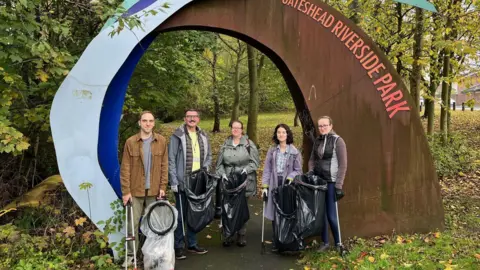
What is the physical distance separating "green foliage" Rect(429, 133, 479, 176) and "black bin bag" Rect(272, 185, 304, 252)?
6194 mm

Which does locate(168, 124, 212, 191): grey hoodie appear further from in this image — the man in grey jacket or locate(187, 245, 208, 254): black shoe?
locate(187, 245, 208, 254): black shoe

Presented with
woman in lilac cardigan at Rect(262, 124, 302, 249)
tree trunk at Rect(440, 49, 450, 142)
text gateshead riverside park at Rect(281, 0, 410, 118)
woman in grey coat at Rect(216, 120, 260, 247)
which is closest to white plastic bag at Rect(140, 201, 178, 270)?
woman in grey coat at Rect(216, 120, 260, 247)

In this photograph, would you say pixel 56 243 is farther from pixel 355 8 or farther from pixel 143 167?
pixel 355 8

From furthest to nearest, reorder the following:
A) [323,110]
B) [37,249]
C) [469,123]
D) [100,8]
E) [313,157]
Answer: [469,123] < [323,110] < [313,157] < [37,249] < [100,8]

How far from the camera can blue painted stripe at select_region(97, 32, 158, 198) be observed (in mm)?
4719

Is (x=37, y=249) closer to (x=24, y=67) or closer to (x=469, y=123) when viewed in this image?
(x=24, y=67)

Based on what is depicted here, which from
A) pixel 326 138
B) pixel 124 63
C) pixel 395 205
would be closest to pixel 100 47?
pixel 124 63

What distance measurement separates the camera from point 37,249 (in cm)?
450

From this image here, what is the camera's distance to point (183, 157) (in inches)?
182

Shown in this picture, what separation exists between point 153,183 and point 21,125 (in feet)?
8.49

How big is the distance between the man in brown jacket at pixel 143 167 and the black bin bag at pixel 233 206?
2.63 feet

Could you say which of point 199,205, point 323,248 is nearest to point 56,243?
point 199,205

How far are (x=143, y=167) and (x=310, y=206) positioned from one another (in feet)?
6.51

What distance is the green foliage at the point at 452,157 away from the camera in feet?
31.3
